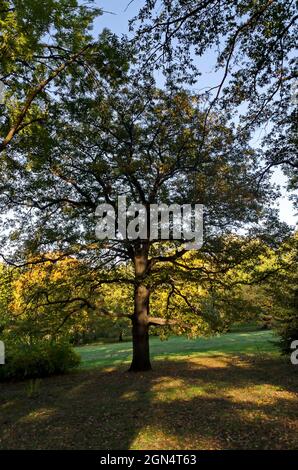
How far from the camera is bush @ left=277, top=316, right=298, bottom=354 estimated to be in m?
15.4

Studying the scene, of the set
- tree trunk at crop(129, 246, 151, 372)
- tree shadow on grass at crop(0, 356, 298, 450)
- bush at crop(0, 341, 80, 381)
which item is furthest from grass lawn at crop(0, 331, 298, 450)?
bush at crop(0, 341, 80, 381)

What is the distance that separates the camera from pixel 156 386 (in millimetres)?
12992

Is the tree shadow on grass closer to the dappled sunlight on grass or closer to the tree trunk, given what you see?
the dappled sunlight on grass

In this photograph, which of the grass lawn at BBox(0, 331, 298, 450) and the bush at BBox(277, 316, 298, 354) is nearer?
the grass lawn at BBox(0, 331, 298, 450)

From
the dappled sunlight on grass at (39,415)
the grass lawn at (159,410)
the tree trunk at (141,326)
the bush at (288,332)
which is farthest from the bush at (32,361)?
the bush at (288,332)

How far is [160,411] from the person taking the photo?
9531mm

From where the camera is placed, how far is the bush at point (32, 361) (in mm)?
17266

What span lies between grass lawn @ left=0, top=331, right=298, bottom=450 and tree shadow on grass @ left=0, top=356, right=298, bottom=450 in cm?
2

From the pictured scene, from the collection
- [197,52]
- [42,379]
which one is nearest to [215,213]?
[197,52]

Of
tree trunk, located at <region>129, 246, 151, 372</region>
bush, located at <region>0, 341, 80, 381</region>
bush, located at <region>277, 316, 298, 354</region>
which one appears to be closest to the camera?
bush, located at <region>277, 316, 298, 354</region>

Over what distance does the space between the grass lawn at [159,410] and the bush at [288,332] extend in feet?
2.63

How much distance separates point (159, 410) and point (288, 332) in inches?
319

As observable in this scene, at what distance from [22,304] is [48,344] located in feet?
7.86

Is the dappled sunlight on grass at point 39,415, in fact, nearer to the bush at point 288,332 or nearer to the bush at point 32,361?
the bush at point 32,361
